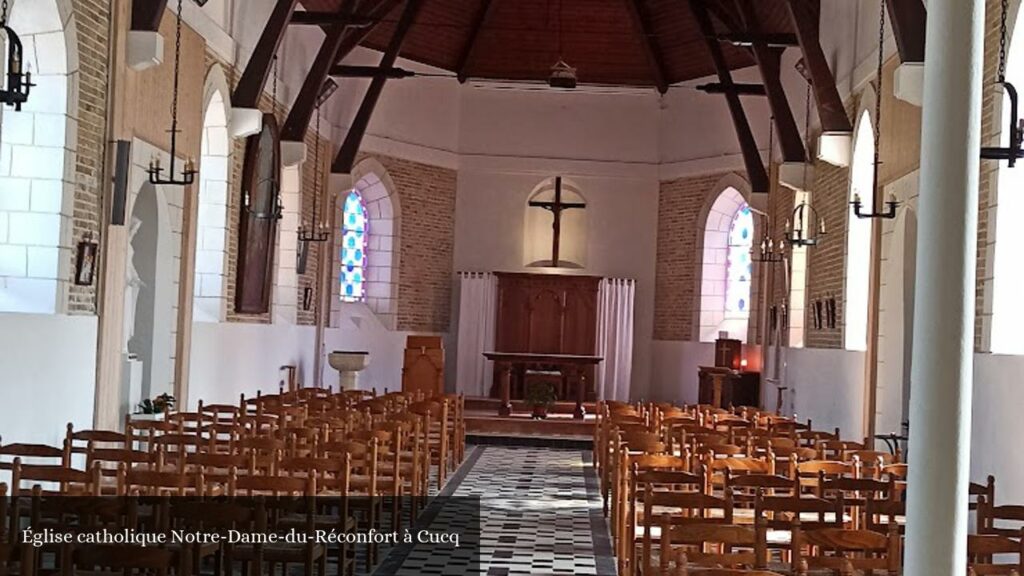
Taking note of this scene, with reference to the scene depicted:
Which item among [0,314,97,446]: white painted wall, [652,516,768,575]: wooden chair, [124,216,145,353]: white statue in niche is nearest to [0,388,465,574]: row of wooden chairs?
[0,314,97,446]: white painted wall

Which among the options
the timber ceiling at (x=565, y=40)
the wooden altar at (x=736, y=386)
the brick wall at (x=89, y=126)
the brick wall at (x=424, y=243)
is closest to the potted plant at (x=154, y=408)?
the brick wall at (x=89, y=126)

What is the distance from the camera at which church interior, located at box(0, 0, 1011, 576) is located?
6391 mm

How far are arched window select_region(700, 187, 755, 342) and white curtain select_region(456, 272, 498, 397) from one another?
3.97 meters

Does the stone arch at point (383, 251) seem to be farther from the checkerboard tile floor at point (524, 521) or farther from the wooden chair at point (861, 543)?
the wooden chair at point (861, 543)


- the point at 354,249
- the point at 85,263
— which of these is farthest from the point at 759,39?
the point at 354,249

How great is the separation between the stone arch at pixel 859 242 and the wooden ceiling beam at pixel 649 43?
7352 millimetres

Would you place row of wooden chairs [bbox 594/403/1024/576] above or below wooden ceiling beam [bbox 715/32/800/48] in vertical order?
below

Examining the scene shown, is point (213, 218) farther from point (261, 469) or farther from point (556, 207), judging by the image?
point (556, 207)

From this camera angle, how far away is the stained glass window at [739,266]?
24.9 m

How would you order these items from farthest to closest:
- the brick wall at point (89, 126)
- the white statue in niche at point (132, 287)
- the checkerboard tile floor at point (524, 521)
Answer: the white statue in niche at point (132, 287), the brick wall at point (89, 126), the checkerboard tile floor at point (524, 521)

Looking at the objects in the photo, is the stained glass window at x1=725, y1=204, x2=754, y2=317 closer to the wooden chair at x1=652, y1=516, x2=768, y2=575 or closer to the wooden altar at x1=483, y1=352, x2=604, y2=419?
the wooden altar at x1=483, y1=352, x2=604, y2=419

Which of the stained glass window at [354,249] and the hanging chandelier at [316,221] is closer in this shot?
the hanging chandelier at [316,221]

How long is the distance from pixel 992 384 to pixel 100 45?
8.01m

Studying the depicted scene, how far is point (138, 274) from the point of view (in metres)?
14.4
